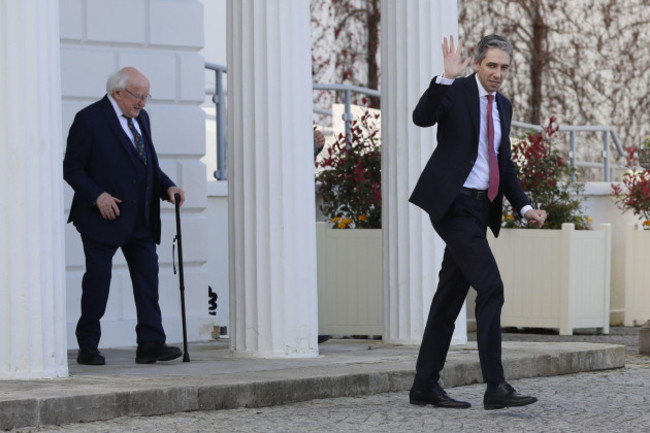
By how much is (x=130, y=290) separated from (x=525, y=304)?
3.78 metres

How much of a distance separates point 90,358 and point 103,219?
0.76 meters

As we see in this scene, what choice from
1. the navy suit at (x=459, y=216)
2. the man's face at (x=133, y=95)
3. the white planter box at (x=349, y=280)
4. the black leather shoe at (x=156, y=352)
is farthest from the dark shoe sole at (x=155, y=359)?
the white planter box at (x=349, y=280)

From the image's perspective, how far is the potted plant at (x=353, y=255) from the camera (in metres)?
11.7

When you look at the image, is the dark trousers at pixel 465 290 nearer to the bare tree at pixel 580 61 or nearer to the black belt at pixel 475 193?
the black belt at pixel 475 193

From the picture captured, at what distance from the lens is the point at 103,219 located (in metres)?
8.59

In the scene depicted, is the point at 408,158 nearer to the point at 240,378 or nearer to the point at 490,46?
the point at 240,378

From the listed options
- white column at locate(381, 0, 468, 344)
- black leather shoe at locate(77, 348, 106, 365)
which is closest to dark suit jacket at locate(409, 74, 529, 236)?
black leather shoe at locate(77, 348, 106, 365)

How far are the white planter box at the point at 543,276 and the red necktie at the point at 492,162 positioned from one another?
574 cm

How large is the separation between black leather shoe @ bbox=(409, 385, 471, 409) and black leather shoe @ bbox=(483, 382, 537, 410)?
308 mm

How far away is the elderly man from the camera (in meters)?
8.59

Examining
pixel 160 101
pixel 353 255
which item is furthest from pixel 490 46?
pixel 353 255

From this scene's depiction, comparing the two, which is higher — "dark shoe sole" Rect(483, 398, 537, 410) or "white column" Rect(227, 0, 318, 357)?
"white column" Rect(227, 0, 318, 357)

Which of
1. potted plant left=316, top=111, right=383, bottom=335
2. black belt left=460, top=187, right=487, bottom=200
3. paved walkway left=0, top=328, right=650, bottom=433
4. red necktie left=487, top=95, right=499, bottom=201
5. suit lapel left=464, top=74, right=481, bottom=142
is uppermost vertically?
suit lapel left=464, top=74, right=481, bottom=142

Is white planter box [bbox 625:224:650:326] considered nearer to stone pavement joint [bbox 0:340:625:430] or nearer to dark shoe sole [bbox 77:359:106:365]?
stone pavement joint [bbox 0:340:625:430]
